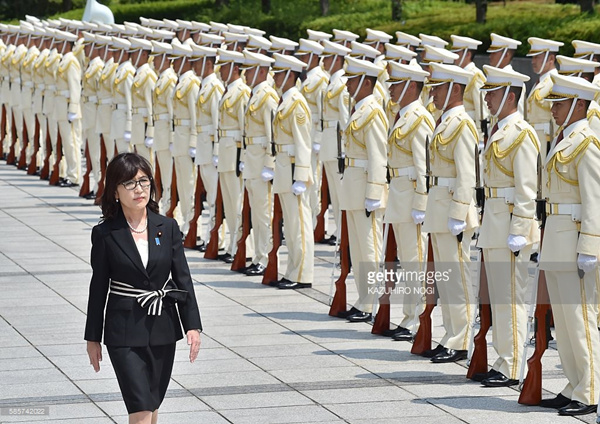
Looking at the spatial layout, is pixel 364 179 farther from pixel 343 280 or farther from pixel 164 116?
pixel 164 116

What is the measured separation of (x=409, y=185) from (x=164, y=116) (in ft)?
19.2

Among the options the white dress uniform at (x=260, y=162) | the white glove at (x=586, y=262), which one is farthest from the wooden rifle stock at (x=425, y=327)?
the white dress uniform at (x=260, y=162)

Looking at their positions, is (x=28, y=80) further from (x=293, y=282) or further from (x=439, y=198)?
(x=439, y=198)

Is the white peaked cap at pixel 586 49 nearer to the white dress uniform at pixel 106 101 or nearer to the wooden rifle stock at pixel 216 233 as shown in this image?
the wooden rifle stock at pixel 216 233

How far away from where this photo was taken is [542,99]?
12.9m

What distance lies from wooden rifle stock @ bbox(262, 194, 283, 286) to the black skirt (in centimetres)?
610

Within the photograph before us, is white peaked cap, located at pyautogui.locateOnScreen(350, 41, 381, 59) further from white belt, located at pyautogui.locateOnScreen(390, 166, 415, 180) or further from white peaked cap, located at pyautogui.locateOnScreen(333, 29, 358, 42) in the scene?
white belt, located at pyautogui.locateOnScreen(390, 166, 415, 180)

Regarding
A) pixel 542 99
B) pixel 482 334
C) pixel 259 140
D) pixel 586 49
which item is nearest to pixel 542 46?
pixel 586 49

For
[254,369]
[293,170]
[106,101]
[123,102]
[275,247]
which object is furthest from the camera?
[106,101]

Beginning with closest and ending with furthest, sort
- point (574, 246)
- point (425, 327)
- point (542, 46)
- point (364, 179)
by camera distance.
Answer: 1. point (574, 246)
2. point (425, 327)
3. point (364, 179)
4. point (542, 46)

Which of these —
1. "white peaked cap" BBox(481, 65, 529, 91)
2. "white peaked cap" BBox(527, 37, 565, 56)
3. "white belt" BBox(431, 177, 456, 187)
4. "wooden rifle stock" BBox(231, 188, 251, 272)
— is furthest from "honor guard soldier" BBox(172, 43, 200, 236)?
"white peaked cap" BBox(481, 65, 529, 91)

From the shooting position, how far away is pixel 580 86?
331 inches

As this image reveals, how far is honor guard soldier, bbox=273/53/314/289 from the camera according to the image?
12.4 meters

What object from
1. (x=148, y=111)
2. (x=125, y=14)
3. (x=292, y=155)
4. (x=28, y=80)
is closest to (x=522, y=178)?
(x=292, y=155)
